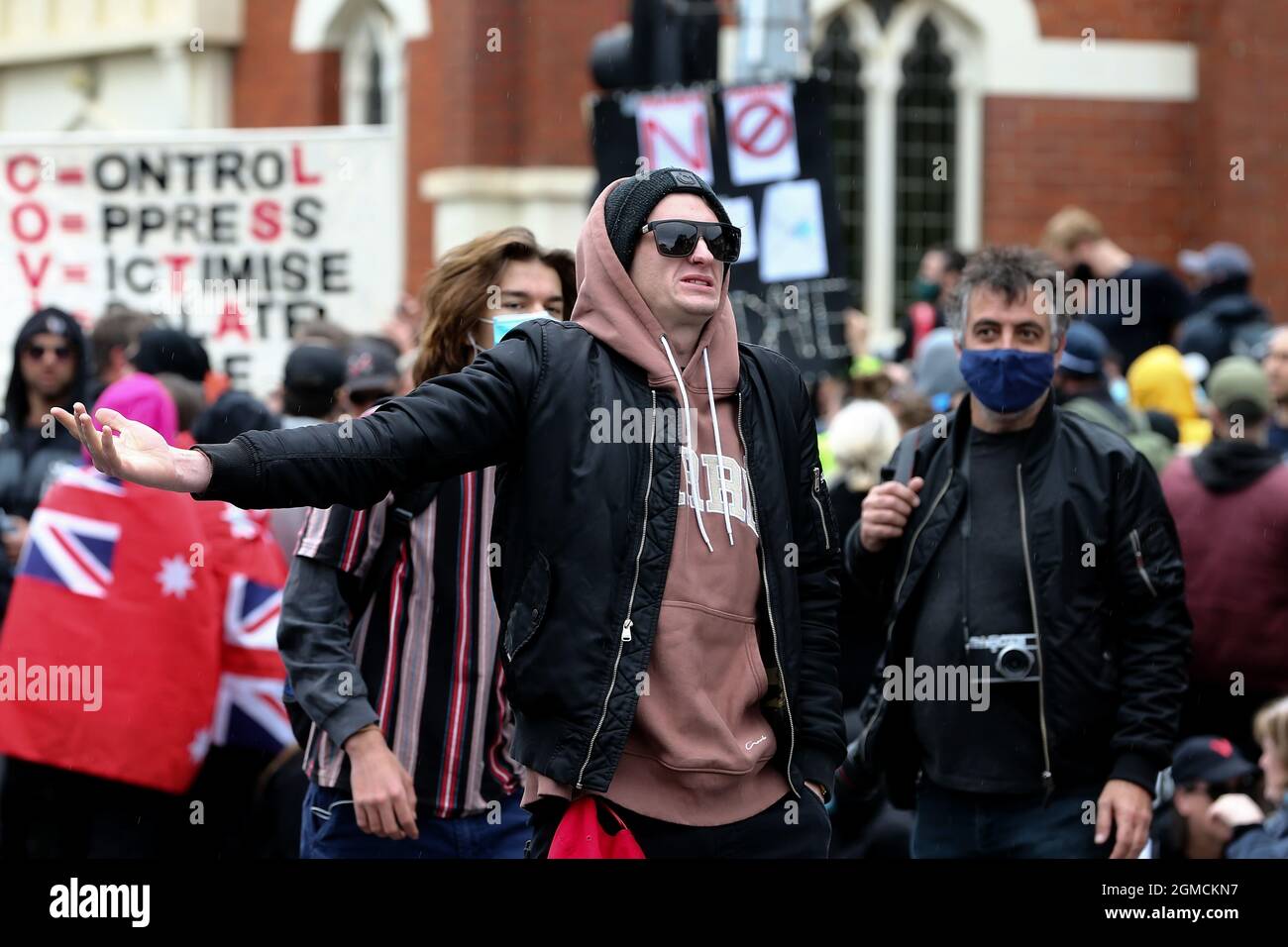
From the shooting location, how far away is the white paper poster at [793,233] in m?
9.29

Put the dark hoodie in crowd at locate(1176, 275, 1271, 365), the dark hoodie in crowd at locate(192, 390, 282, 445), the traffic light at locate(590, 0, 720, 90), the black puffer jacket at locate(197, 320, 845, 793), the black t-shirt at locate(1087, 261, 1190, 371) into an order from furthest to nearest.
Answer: the black t-shirt at locate(1087, 261, 1190, 371) → the dark hoodie in crowd at locate(1176, 275, 1271, 365) → the traffic light at locate(590, 0, 720, 90) → the dark hoodie in crowd at locate(192, 390, 282, 445) → the black puffer jacket at locate(197, 320, 845, 793)

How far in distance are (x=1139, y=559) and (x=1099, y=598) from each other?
5.4 inches

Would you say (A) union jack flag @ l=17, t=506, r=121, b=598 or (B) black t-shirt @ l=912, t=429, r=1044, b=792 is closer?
(B) black t-shirt @ l=912, t=429, r=1044, b=792

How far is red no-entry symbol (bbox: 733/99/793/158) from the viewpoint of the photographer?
9.40m

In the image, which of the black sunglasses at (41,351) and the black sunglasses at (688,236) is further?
the black sunglasses at (41,351)

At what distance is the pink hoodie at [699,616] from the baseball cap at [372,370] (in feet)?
10.4

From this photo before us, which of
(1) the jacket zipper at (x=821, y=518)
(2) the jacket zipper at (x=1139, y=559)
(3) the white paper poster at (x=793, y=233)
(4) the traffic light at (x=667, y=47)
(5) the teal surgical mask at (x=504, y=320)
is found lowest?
(2) the jacket zipper at (x=1139, y=559)

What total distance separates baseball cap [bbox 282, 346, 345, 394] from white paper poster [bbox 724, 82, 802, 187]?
93.7 inches

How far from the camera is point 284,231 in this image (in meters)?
10.2

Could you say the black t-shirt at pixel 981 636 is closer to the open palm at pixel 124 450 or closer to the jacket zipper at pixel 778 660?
the jacket zipper at pixel 778 660

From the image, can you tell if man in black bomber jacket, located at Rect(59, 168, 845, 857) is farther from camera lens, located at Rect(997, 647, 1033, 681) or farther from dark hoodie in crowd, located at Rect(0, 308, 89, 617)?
dark hoodie in crowd, located at Rect(0, 308, 89, 617)

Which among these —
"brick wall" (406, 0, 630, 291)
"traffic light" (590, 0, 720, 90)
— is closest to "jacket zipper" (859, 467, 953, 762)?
"traffic light" (590, 0, 720, 90)

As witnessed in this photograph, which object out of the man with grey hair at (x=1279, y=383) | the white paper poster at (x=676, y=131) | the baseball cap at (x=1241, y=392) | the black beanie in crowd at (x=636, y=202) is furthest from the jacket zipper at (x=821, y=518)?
the white paper poster at (x=676, y=131)
